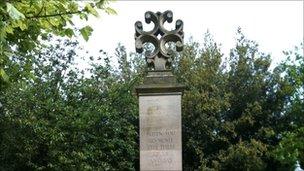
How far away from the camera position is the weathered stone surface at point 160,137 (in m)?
10.4

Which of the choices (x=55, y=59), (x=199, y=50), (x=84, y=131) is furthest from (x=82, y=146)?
(x=199, y=50)

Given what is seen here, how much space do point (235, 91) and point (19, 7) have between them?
26670mm

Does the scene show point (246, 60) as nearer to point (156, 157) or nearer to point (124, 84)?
point (124, 84)

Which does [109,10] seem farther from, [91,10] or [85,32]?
[85,32]

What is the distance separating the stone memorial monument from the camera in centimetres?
1040

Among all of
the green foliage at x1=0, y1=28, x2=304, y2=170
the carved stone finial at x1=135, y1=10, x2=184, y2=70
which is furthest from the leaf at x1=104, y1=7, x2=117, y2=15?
the green foliage at x1=0, y1=28, x2=304, y2=170

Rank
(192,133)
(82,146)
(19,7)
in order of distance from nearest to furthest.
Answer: (19,7) → (82,146) → (192,133)

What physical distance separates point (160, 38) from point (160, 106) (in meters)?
1.37

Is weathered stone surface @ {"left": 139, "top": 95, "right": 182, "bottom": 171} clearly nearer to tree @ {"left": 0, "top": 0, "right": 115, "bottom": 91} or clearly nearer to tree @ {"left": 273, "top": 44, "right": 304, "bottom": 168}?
tree @ {"left": 0, "top": 0, "right": 115, "bottom": 91}

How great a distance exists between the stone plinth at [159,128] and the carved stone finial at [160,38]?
568 mm

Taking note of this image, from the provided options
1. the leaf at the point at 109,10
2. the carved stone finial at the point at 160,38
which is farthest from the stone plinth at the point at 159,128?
the leaf at the point at 109,10

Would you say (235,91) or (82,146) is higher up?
(235,91)

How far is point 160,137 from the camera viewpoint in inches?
410

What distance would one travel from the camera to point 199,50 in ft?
118
